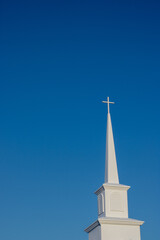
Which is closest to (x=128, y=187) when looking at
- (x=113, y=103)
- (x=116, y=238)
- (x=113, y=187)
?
(x=113, y=187)

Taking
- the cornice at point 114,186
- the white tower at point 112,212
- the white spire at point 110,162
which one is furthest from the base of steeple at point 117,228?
the white spire at point 110,162

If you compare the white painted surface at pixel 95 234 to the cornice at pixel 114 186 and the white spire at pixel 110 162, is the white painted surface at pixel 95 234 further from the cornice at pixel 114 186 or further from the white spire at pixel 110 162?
the white spire at pixel 110 162

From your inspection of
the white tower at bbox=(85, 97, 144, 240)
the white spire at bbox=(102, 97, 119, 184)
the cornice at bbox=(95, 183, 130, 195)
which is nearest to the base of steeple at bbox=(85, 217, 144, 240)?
the white tower at bbox=(85, 97, 144, 240)

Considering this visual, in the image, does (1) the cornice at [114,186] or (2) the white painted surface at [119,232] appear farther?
(1) the cornice at [114,186]

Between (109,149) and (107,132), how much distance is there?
154cm

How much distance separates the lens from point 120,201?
46094mm

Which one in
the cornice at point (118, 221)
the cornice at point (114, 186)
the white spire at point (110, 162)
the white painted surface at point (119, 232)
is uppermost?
the white spire at point (110, 162)

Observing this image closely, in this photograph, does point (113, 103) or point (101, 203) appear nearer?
point (101, 203)

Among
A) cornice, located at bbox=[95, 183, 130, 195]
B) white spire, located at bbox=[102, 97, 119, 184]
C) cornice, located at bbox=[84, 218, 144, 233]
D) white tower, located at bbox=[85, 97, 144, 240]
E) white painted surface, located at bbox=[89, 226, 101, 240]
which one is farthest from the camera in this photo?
white spire, located at bbox=[102, 97, 119, 184]

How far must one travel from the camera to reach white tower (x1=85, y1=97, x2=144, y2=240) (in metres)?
44.6

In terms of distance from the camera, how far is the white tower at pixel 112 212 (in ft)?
146

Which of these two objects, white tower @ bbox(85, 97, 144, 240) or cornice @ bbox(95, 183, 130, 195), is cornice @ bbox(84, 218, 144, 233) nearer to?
white tower @ bbox(85, 97, 144, 240)

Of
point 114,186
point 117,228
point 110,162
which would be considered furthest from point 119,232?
point 110,162

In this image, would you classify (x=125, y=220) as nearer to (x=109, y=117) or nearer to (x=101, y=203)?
(x=101, y=203)
